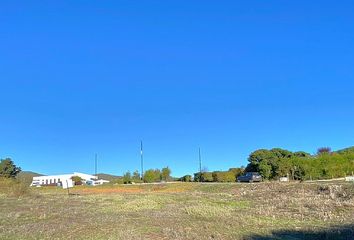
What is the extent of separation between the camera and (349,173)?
201ft

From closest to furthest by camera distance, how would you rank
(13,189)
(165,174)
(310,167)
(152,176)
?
(13,189)
(310,167)
(152,176)
(165,174)

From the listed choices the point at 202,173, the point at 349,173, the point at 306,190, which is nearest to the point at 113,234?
the point at 306,190

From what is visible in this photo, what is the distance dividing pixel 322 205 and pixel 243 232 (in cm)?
897

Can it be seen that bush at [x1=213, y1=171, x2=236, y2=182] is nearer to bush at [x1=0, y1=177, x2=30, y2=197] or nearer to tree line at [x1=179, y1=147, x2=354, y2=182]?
tree line at [x1=179, y1=147, x2=354, y2=182]

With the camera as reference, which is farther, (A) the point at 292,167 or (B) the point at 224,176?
(B) the point at 224,176

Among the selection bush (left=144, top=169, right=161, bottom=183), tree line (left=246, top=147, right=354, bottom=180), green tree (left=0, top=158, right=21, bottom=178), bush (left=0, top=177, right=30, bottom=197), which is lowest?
bush (left=0, top=177, right=30, bottom=197)

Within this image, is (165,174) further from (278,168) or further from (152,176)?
(278,168)

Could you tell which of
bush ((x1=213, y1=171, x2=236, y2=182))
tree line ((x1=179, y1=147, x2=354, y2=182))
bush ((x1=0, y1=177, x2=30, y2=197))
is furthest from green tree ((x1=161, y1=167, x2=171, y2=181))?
bush ((x1=0, y1=177, x2=30, y2=197))

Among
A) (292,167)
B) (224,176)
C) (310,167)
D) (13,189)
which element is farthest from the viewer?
(224,176)

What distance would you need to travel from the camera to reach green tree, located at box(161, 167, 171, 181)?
97.9 metres

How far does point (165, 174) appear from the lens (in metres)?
98.6

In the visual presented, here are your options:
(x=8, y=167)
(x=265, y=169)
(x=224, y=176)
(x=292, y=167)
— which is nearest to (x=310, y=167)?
(x=292, y=167)

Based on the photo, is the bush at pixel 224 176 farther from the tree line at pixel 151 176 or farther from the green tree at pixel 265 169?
the tree line at pixel 151 176

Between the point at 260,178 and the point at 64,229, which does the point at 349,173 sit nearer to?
the point at 260,178
